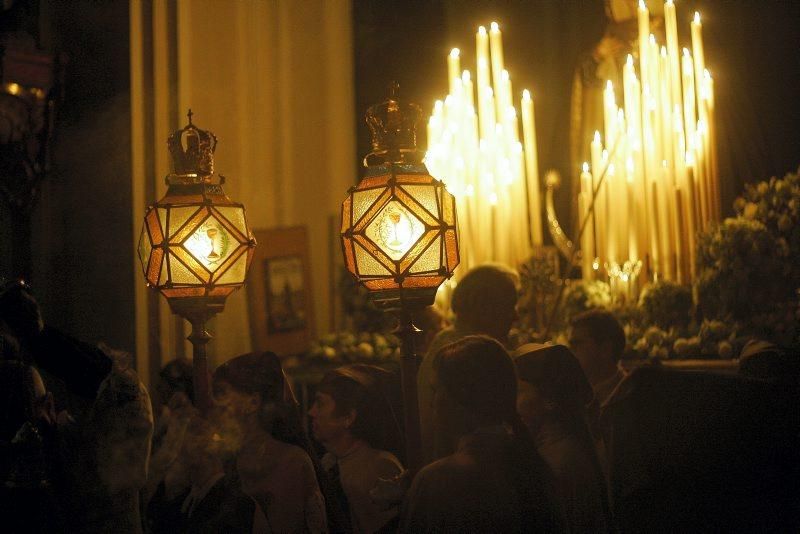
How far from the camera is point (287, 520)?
8.70ft

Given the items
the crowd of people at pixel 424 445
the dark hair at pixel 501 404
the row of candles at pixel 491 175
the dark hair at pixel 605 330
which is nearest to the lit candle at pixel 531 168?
the row of candles at pixel 491 175

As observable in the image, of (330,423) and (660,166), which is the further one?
(660,166)

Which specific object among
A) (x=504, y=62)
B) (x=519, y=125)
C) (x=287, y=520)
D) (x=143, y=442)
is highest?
(x=504, y=62)

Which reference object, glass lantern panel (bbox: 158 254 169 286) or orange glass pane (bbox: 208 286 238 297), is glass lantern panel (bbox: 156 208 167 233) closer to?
glass lantern panel (bbox: 158 254 169 286)

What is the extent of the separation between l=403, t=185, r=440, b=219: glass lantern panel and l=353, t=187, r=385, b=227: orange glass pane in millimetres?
82

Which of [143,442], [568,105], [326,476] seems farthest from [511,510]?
[568,105]

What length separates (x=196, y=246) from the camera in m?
2.98

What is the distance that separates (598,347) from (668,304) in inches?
39.1

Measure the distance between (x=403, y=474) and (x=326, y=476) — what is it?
1.11ft

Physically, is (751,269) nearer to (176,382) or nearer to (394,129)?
(394,129)

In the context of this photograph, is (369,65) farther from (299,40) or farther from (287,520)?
(287,520)

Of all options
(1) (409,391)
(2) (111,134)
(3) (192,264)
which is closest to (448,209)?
(1) (409,391)

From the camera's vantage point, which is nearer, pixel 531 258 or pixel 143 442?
pixel 143 442

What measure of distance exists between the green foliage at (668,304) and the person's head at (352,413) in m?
2.04
